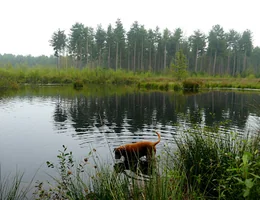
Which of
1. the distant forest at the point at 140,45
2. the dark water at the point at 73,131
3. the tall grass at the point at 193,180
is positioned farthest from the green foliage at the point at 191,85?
the tall grass at the point at 193,180

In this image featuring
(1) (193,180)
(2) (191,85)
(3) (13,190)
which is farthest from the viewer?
(2) (191,85)

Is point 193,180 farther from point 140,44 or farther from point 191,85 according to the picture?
point 140,44

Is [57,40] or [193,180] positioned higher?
[57,40]

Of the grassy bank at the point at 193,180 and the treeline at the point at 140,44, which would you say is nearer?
the grassy bank at the point at 193,180

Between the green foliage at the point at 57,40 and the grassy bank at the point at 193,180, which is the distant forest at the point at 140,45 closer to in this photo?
the green foliage at the point at 57,40

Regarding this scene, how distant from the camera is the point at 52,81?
53.6m

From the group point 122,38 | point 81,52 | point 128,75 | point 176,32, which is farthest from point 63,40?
point 176,32

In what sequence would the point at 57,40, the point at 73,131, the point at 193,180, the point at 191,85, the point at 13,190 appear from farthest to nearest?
the point at 57,40 < the point at 191,85 < the point at 73,131 < the point at 13,190 < the point at 193,180

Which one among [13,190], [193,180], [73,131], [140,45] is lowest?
[73,131]

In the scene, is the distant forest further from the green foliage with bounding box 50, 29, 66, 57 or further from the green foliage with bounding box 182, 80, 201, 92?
the green foliage with bounding box 182, 80, 201, 92

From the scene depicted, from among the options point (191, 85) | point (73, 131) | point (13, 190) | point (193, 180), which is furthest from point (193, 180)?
point (191, 85)

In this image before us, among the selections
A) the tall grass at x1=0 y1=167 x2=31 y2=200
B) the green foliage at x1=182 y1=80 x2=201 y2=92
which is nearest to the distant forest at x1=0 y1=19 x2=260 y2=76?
the green foliage at x1=182 y1=80 x2=201 y2=92

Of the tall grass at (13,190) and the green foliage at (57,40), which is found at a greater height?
the green foliage at (57,40)

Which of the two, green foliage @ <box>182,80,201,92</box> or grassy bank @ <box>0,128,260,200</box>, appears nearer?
grassy bank @ <box>0,128,260,200</box>
